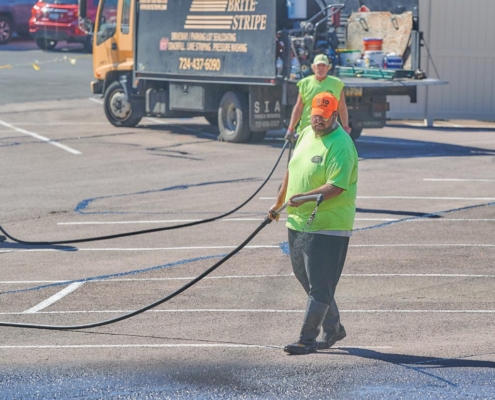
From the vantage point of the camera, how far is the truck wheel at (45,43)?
120 feet

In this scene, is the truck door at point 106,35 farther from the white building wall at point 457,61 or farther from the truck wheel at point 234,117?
the white building wall at point 457,61

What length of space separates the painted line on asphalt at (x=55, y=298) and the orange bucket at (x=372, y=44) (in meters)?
11.6

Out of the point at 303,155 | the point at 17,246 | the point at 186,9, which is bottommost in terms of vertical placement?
the point at 17,246

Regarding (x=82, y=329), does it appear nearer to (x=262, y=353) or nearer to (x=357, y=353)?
(x=262, y=353)

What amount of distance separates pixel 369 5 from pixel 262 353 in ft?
48.7

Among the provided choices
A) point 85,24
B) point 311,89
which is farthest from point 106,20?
point 311,89

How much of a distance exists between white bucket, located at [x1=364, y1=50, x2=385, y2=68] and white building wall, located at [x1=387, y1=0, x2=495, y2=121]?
4377 mm

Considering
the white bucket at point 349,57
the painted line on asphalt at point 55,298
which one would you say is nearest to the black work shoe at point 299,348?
the painted line on asphalt at point 55,298

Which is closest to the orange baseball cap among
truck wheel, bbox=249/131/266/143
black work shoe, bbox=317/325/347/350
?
black work shoe, bbox=317/325/347/350

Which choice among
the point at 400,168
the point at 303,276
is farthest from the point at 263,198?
the point at 303,276

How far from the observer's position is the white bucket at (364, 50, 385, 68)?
19.9 m

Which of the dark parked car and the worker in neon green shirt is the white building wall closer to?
the worker in neon green shirt

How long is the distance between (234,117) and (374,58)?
304cm

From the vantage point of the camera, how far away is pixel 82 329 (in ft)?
27.1
